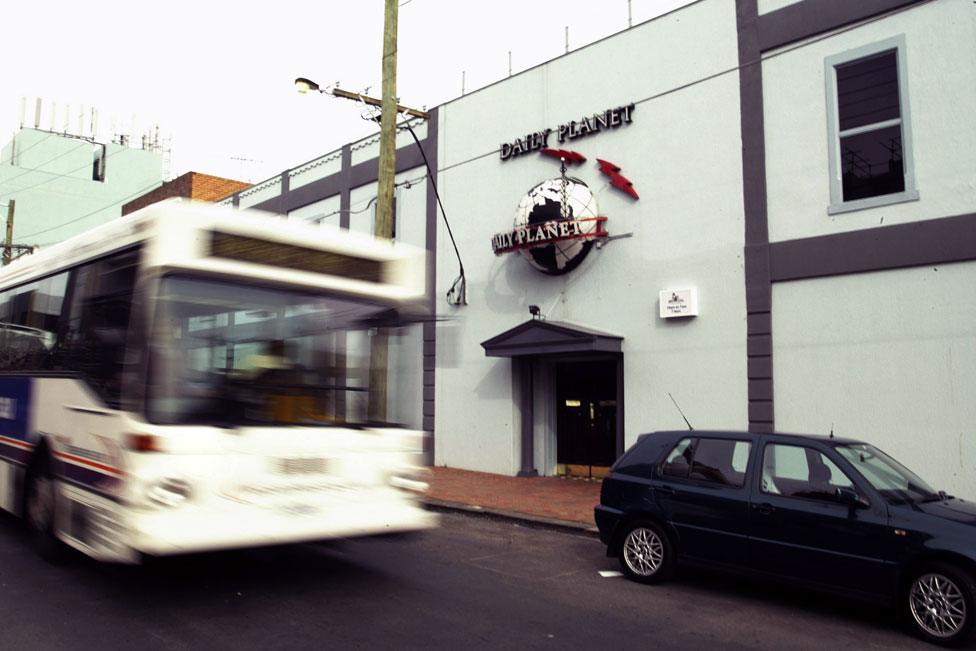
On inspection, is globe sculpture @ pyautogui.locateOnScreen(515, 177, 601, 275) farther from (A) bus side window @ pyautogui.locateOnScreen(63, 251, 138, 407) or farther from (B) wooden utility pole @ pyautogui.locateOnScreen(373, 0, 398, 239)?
(A) bus side window @ pyautogui.locateOnScreen(63, 251, 138, 407)

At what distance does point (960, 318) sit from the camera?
404 inches

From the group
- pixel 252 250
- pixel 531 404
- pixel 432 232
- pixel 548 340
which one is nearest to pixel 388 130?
pixel 548 340

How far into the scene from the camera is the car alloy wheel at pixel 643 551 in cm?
730

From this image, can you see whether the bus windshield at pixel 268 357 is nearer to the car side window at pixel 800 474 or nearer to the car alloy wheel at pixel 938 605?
the car side window at pixel 800 474

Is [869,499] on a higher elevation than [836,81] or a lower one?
lower

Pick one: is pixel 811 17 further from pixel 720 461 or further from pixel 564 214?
pixel 720 461

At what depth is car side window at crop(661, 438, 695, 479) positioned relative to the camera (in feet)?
24.2

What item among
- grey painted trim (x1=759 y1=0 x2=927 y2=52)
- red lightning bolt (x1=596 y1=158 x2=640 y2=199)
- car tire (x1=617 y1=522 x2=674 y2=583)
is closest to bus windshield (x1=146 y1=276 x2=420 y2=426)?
car tire (x1=617 y1=522 x2=674 y2=583)

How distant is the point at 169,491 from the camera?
5520mm

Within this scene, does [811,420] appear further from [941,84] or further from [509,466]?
[509,466]

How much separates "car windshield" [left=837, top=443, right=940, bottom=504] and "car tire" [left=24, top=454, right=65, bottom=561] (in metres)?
6.92

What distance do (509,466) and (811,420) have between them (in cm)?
627

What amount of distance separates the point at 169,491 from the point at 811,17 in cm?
1130

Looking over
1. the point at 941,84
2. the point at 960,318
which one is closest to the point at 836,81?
the point at 941,84
